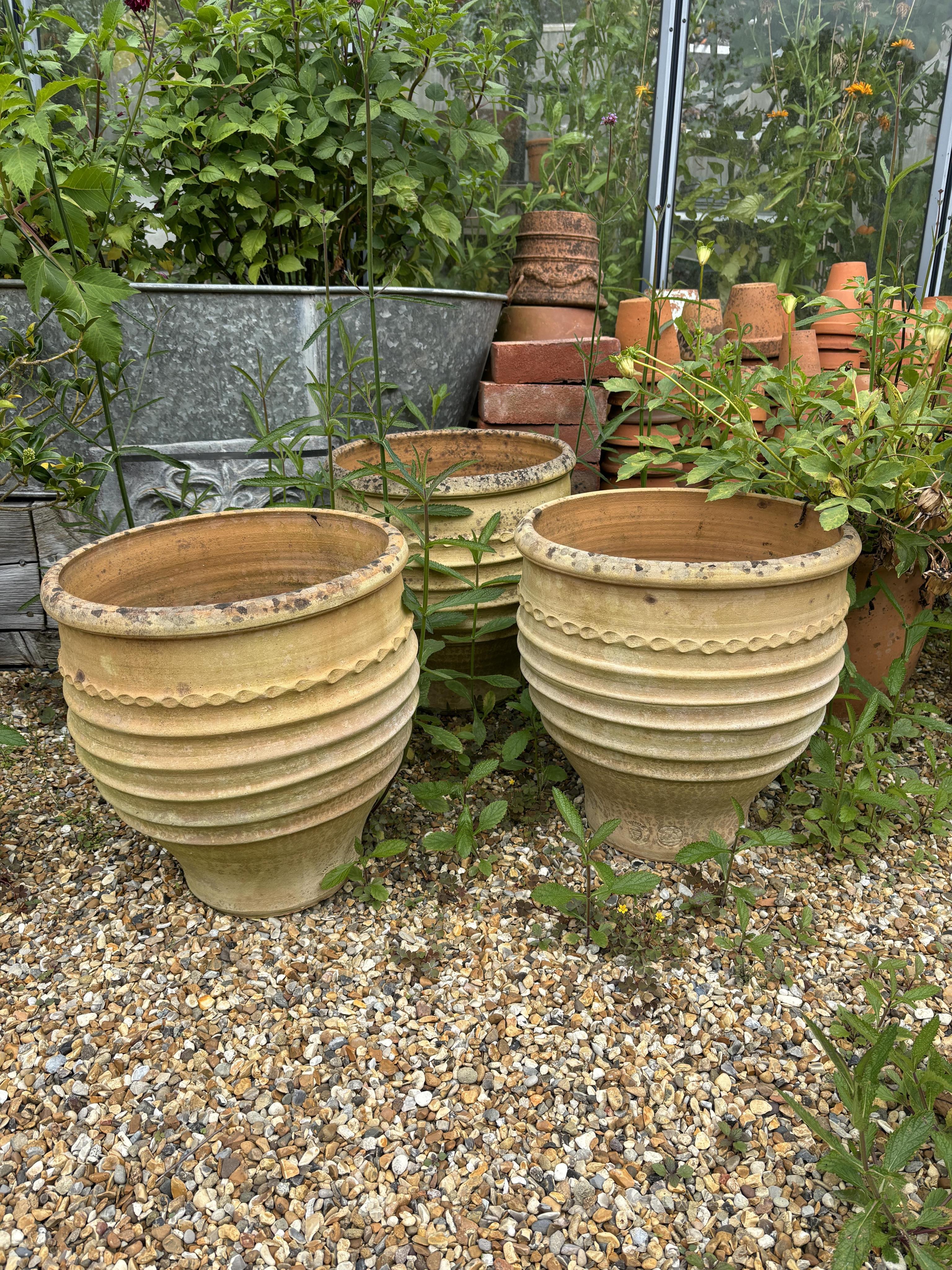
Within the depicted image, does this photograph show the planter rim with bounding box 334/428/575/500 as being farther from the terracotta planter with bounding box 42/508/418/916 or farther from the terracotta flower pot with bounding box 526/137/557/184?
the terracotta flower pot with bounding box 526/137/557/184

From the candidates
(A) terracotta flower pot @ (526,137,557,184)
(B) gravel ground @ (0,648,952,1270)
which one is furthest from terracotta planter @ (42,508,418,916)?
(A) terracotta flower pot @ (526,137,557,184)

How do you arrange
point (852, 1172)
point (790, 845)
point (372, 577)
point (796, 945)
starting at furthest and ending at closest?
point (790, 845), point (796, 945), point (372, 577), point (852, 1172)

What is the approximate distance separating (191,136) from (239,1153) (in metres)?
2.10

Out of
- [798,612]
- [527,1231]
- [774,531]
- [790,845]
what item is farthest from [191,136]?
[527,1231]

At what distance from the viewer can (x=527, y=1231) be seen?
37.9 inches

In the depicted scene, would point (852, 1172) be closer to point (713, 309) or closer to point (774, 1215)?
point (774, 1215)

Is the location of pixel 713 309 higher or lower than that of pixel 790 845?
higher

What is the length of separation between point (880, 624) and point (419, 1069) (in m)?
1.38

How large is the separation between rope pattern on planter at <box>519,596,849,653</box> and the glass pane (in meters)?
2.11

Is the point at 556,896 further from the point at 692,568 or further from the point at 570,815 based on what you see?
the point at 692,568

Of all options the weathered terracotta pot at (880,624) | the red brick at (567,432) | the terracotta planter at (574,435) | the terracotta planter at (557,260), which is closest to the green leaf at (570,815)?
the weathered terracotta pot at (880,624)

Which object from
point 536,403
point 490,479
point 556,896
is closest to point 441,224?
point 536,403

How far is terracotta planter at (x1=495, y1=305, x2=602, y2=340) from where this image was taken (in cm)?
240

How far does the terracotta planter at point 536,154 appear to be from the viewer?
285 cm
